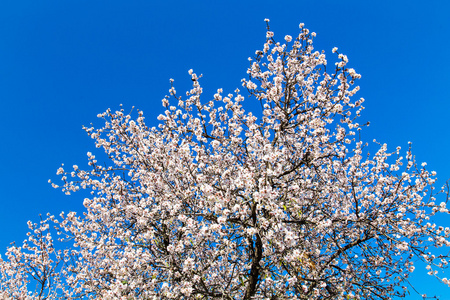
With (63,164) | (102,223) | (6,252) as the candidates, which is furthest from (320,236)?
(6,252)

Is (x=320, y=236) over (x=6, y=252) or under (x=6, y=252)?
over

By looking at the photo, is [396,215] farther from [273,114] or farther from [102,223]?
[102,223]

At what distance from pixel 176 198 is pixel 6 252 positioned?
31.7 ft

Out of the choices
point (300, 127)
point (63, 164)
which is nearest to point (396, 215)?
point (300, 127)

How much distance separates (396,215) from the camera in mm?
7977

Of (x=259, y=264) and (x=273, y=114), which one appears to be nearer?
(x=259, y=264)

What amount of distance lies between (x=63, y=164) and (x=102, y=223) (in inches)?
94.4

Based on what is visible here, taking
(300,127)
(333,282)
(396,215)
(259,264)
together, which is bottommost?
(259,264)

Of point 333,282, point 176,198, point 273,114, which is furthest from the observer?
point 273,114

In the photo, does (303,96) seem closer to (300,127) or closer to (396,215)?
(300,127)

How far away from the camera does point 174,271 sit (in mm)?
6320

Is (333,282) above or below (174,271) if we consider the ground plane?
above

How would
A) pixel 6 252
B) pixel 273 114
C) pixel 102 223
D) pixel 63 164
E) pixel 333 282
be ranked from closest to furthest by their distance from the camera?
pixel 333 282
pixel 273 114
pixel 102 223
pixel 63 164
pixel 6 252

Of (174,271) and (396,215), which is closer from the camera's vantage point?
(174,271)
